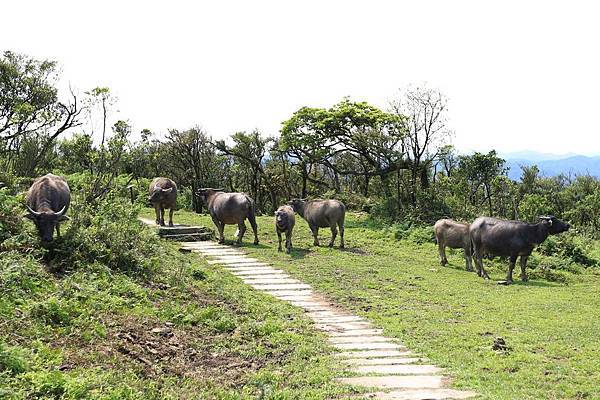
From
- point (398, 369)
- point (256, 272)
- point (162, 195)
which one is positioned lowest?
point (398, 369)

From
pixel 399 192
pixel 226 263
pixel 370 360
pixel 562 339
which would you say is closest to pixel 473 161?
pixel 399 192

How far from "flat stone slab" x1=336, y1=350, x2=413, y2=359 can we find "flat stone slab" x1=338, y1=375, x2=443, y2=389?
1.04 m

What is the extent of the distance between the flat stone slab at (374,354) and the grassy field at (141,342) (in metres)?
0.32

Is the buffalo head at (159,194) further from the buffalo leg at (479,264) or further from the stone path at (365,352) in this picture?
the buffalo leg at (479,264)

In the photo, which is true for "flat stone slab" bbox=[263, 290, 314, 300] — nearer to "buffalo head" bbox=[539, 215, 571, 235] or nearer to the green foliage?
the green foliage

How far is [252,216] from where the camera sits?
65.1 ft

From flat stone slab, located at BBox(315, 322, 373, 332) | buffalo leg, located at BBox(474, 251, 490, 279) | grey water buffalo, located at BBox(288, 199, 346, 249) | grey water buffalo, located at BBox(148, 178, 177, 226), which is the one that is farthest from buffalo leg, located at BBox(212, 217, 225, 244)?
flat stone slab, located at BBox(315, 322, 373, 332)

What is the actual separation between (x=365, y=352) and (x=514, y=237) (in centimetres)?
942

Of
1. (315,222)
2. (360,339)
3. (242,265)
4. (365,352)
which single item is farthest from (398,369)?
(315,222)

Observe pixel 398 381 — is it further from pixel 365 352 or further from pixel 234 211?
pixel 234 211

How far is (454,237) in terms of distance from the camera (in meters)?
18.2

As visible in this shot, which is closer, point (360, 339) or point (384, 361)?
point (384, 361)

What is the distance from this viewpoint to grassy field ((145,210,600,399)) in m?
7.98

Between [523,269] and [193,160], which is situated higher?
[193,160]
